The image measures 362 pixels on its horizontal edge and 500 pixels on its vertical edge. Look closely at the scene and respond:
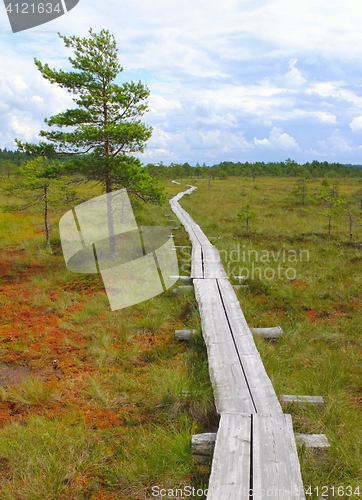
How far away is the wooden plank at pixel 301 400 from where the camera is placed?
3.95 metres

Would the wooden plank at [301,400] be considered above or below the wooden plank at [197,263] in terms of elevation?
below

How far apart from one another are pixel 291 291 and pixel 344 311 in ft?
4.01

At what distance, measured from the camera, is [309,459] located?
10.3 feet

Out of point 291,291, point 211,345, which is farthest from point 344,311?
point 211,345

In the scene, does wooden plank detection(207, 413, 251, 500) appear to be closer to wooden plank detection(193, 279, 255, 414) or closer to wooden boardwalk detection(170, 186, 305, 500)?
wooden boardwalk detection(170, 186, 305, 500)

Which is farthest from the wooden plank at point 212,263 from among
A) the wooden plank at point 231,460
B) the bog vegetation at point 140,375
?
the wooden plank at point 231,460

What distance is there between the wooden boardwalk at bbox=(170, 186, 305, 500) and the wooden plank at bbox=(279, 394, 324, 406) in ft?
0.56

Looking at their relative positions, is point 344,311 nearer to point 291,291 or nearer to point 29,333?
point 291,291

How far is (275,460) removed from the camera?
2.97 m

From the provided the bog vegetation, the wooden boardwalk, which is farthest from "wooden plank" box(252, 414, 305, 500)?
the bog vegetation

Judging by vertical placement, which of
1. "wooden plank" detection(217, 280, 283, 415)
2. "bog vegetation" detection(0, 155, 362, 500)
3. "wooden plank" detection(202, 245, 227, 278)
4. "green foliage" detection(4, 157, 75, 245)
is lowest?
"bog vegetation" detection(0, 155, 362, 500)

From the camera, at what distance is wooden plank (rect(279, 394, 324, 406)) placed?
395 cm

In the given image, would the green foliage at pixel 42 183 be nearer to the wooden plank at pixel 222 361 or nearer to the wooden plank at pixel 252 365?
the wooden plank at pixel 222 361

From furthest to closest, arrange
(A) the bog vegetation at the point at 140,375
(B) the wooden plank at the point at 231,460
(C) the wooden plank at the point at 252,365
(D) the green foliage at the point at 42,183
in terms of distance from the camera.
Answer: (D) the green foliage at the point at 42,183
(C) the wooden plank at the point at 252,365
(A) the bog vegetation at the point at 140,375
(B) the wooden plank at the point at 231,460
